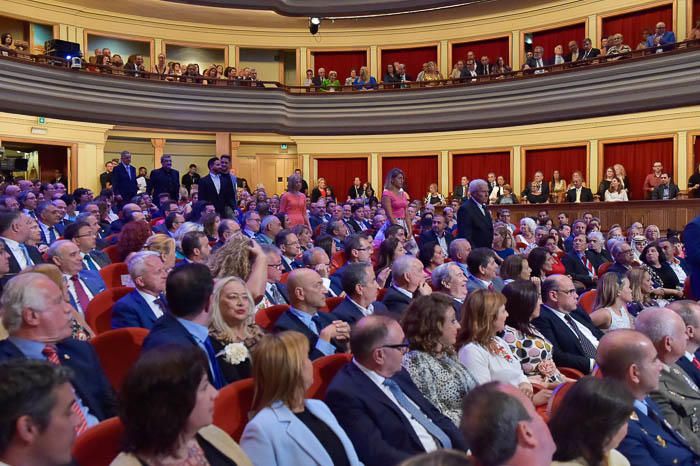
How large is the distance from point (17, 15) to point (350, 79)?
693 cm

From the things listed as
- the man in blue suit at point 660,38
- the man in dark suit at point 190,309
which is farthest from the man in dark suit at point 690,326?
the man in blue suit at point 660,38

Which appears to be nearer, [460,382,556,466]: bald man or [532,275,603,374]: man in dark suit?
[460,382,556,466]: bald man

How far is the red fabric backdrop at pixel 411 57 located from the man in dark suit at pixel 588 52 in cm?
427

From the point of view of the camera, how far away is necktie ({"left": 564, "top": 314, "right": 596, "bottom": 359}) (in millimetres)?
3916

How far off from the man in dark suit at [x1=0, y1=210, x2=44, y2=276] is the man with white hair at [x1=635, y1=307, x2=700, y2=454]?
3.57 metres

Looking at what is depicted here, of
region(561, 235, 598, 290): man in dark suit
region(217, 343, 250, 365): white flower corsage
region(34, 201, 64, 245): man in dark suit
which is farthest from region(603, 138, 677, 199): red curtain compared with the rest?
region(217, 343, 250, 365): white flower corsage

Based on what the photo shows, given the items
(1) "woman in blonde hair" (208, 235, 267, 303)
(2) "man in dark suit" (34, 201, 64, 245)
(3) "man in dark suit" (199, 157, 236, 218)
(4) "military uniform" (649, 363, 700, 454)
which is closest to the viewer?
(4) "military uniform" (649, 363, 700, 454)

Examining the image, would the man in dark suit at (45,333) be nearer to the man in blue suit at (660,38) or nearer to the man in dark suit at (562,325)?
the man in dark suit at (562,325)

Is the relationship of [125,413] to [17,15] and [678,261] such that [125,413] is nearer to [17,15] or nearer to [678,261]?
[678,261]

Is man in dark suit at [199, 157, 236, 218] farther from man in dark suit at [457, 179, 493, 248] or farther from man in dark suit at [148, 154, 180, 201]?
man in dark suit at [457, 179, 493, 248]

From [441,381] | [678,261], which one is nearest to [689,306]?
[441,381]

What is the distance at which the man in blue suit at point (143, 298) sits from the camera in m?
3.42

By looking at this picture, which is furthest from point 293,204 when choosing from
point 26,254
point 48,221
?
point 26,254

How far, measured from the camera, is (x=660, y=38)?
504 inches
